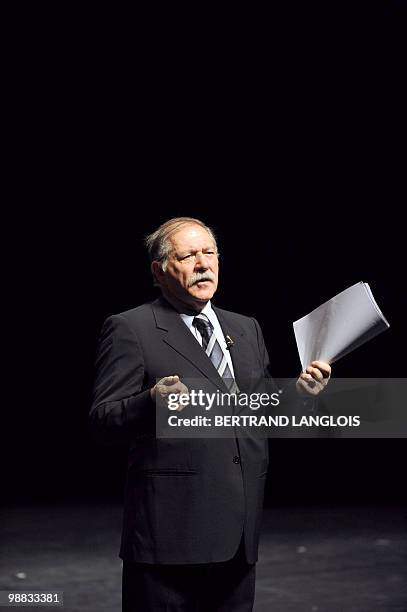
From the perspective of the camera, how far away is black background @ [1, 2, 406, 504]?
569 centimetres

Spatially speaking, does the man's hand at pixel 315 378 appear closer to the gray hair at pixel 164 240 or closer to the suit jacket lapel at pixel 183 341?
the suit jacket lapel at pixel 183 341

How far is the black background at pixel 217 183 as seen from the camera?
5.69 metres

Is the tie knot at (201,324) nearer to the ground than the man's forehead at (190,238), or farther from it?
nearer to the ground

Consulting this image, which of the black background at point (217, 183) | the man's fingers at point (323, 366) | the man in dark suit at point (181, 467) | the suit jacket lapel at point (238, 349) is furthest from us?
the black background at point (217, 183)

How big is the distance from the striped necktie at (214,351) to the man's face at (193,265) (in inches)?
2.3

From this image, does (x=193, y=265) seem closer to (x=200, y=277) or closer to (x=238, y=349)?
(x=200, y=277)

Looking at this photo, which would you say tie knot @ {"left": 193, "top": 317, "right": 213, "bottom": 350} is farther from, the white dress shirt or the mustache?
the mustache

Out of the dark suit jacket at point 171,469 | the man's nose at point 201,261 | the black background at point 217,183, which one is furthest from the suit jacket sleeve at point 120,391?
the black background at point 217,183

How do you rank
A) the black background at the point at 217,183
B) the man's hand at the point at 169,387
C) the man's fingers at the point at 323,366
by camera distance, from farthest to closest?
the black background at the point at 217,183 → the man's fingers at the point at 323,366 → the man's hand at the point at 169,387

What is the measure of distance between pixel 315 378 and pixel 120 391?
0.45 meters

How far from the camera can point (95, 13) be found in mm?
5465

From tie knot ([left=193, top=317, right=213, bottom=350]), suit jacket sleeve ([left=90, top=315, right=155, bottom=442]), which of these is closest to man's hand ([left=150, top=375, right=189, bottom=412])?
suit jacket sleeve ([left=90, top=315, right=155, bottom=442])

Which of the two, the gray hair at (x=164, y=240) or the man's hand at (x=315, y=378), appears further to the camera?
the gray hair at (x=164, y=240)

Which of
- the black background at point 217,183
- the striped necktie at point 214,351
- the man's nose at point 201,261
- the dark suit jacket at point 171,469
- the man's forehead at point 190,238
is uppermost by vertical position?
the black background at point 217,183
